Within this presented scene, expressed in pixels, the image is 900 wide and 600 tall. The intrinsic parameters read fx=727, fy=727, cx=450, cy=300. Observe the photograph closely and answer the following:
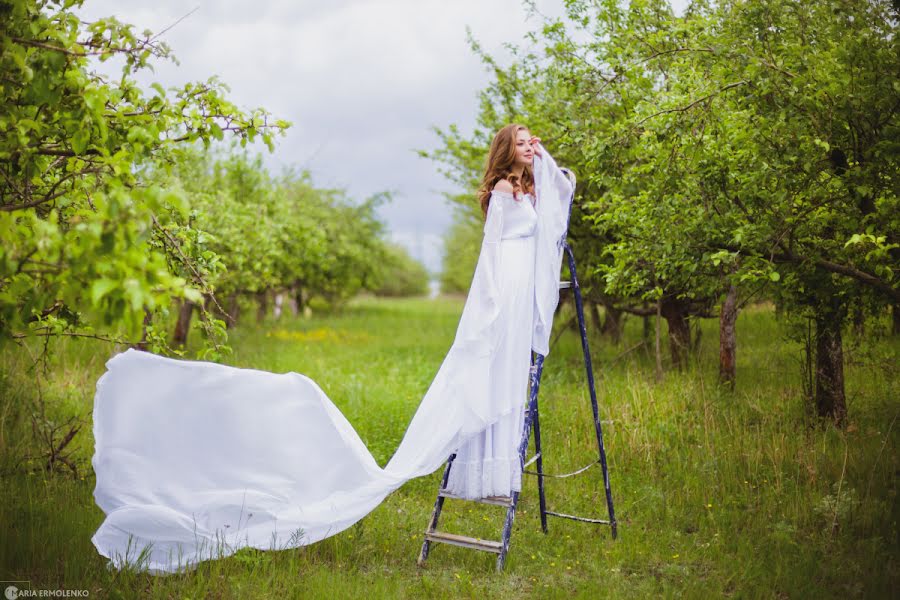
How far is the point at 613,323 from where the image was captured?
13.2 meters

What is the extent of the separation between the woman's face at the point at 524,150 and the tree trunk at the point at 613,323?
7.08 meters

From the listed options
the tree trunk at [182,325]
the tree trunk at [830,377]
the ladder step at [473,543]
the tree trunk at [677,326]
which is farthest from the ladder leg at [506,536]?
the tree trunk at [182,325]

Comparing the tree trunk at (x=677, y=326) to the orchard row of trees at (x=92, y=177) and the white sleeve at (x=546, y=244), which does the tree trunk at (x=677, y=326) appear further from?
the orchard row of trees at (x=92, y=177)

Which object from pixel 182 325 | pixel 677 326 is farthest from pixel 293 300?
pixel 677 326

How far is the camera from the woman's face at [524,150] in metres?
5.11

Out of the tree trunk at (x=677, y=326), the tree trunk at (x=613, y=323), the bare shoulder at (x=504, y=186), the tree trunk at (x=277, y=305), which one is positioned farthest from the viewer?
the tree trunk at (x=277, y=305)

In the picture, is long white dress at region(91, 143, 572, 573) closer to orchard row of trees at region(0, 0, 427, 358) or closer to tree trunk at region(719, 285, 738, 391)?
orchard row of trees at region(0, 0, 427, 358)

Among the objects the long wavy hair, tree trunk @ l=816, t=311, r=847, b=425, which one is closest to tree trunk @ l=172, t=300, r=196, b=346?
the long wavy hair

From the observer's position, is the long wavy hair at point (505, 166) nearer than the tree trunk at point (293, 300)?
Yes

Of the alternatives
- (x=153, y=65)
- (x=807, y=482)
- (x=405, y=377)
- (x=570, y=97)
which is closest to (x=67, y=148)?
(x=153, y=65)

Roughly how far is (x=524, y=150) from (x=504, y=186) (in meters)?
0.29

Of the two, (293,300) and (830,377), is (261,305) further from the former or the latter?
(830,377)

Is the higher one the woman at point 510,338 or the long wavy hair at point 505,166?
the long wavy hair at point 505,166

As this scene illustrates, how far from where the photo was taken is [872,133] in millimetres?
4938
